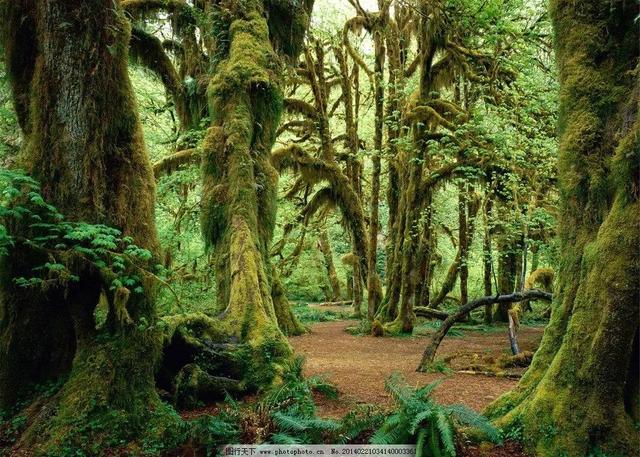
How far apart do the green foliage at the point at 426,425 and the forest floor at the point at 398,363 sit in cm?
40

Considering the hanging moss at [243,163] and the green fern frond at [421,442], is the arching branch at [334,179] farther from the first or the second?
the green fern frond at [421,442]

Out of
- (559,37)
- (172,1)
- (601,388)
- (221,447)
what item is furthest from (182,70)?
(601,388)

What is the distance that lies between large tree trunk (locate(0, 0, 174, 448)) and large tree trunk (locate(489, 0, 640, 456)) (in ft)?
12.3

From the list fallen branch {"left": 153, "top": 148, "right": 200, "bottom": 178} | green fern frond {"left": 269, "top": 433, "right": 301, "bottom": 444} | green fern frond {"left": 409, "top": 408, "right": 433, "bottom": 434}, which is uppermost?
fallen branch {"left": 153, "top": 148, "right": 200, "bottom": 178}

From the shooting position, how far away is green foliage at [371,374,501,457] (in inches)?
152

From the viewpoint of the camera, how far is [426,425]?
4.05 metres

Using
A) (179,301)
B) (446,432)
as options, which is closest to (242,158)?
(179,301)

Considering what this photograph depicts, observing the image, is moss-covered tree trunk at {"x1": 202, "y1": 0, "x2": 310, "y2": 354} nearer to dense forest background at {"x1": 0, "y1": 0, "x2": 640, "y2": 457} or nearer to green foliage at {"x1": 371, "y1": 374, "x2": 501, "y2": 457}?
dense forest background at {"x1": 0, "y1": 0, "x2": 640, "y2": 457}

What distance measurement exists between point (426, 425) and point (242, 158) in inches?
234

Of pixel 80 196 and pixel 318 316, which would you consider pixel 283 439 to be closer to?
pixel 80 196

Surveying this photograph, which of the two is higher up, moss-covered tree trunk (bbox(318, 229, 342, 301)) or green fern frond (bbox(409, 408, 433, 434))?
moss-covered tree trunk (bbox(318, 229, 342, 301))

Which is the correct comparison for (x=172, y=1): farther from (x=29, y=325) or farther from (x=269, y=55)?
(x=29, y=325)

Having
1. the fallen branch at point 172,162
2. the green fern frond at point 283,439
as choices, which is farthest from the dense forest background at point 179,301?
the fallen branch at point 172,162

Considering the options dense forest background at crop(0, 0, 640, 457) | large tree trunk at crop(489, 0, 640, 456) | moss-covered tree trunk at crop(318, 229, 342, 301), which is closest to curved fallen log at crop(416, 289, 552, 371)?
dense forest background at crop(0, 0, 640, 457)
